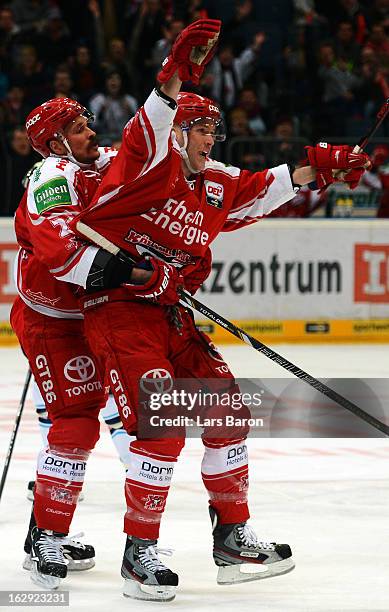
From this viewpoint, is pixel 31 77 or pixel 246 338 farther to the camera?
pixel 31 77

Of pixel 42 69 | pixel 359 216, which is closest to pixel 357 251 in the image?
pixel 359 216

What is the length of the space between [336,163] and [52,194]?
101 centimetres

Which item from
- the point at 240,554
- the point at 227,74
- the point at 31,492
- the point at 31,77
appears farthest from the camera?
the point at 227,74

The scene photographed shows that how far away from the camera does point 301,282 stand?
10414 mm

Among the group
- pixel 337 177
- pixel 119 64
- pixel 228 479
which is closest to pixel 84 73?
pixel 119 64

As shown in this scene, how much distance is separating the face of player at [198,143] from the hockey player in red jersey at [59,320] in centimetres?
35

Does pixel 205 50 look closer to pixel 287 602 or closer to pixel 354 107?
pixel 287 602

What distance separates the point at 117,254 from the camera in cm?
417

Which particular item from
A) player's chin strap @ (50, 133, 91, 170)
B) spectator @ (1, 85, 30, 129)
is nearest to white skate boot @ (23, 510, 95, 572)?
player's chin strap @ (50, 133, 91, 170)

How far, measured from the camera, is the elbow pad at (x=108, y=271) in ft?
13.5

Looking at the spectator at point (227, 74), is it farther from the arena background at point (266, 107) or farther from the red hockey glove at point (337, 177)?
the red hockey glove at point (337, 177)

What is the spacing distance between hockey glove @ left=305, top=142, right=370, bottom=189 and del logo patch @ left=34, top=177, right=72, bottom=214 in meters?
0.90

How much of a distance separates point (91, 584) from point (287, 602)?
0.66 m

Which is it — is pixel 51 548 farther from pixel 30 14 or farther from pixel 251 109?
pixel 30 14
